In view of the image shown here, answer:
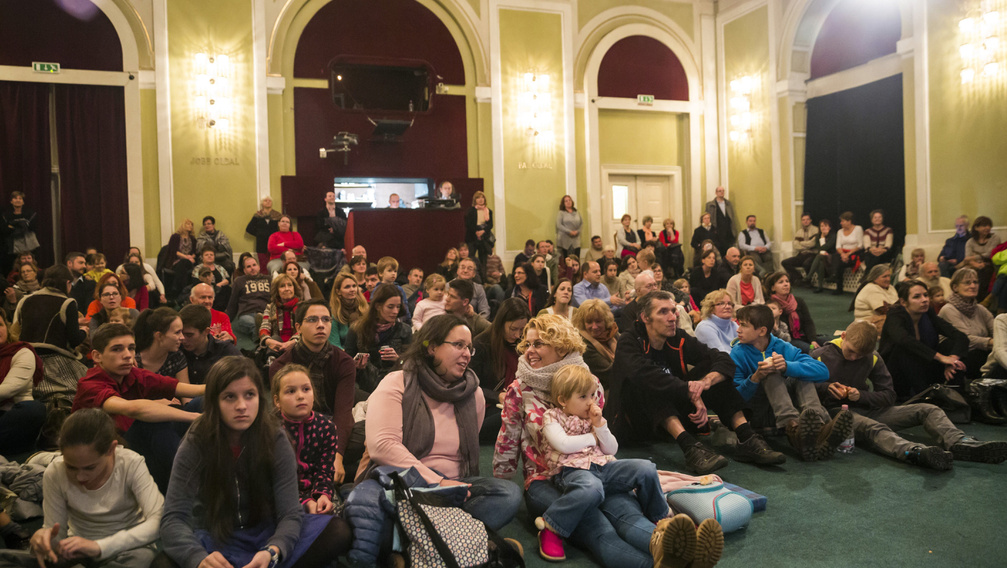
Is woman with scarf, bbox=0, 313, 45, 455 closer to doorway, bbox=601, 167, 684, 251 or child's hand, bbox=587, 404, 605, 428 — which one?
child's hand, bbox=587, 404, 605, 428

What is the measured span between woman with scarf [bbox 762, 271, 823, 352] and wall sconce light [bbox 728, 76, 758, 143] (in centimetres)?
640

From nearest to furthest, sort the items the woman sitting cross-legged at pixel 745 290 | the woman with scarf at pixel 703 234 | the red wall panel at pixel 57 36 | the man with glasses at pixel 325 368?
the man with glasses at pixel 325 368 < the woman sitting cross-legged at pixel 745 290 < the red wall panel at pixel 57 36 < the woman with scarf at pixel 703 234

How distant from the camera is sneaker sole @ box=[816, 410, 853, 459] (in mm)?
3539

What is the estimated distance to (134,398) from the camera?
2873 millimetres

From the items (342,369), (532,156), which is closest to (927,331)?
(342,369)

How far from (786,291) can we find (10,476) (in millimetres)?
4663

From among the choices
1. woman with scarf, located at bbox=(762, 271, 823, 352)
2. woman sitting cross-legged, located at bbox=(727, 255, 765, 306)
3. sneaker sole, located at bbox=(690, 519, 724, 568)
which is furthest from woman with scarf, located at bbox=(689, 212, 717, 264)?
sneaker sole, located at bbox=(690, 519, 724, 568)

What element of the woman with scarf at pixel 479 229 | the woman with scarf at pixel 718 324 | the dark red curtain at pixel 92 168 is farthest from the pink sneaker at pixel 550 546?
the dark red curtain at pixel 92 168

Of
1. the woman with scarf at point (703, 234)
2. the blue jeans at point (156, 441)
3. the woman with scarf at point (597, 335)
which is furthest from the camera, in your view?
the woman with scarf at point (703, 234)

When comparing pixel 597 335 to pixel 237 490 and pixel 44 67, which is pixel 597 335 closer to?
pixel 237 490

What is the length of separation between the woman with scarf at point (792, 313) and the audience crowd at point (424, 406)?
2cm

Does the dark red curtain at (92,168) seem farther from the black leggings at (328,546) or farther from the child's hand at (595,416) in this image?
the child's hand at (595,416)

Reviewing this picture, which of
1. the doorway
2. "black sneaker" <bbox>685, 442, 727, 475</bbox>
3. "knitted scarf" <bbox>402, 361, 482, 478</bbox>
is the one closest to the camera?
"knitted scarf" <bbox>402, 361, 482, 478</bbox>

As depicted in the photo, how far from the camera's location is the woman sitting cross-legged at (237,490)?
216 cm
